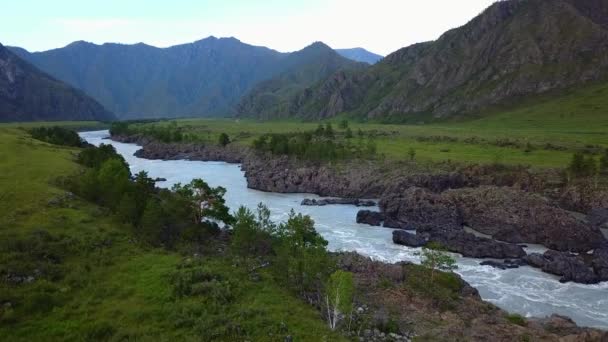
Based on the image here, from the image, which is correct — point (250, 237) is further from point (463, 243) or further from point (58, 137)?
point (58, 137)

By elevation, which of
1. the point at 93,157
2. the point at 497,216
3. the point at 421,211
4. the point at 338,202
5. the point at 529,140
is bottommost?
the point at 338,202

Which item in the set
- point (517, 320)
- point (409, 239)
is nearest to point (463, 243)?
point (409, 239)

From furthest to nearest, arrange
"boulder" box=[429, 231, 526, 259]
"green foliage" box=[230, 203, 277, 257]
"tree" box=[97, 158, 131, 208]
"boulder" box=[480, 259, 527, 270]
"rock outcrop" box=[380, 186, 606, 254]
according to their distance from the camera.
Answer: "rock outcrop" box=[380, 186, 606, 254] < "boulder" box=[429, 231, 526, 259] < "boulder" box=[480, 259, 527, 270] < "tree" box=[97, 158, 131, 208] < "green foliage" box=[230, 203, 277, 257]

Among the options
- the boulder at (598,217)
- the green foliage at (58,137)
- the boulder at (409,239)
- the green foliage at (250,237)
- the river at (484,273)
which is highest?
the green foliage at (58,137)

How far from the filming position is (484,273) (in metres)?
50.0

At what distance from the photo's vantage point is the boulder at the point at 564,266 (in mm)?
47312

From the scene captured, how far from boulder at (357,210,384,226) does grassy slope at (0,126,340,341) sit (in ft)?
121

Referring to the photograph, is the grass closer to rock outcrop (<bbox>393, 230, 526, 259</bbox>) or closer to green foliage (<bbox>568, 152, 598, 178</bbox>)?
green foliage (<bbox>568, 152, 598, 178</bbox>)

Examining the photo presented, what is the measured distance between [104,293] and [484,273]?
133ft

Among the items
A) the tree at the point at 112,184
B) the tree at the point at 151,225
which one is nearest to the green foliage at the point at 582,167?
the tree at the point at 151,225

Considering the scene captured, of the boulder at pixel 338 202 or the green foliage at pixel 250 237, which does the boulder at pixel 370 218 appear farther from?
the green foliage at pixel 250 237

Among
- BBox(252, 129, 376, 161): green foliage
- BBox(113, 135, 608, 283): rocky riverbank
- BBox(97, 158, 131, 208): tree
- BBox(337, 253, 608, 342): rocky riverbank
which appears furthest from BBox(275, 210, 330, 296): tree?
BBox(252, 129, 376, 161): green foliage

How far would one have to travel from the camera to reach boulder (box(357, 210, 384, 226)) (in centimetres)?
7062

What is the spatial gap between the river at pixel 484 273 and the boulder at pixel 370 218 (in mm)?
1432
